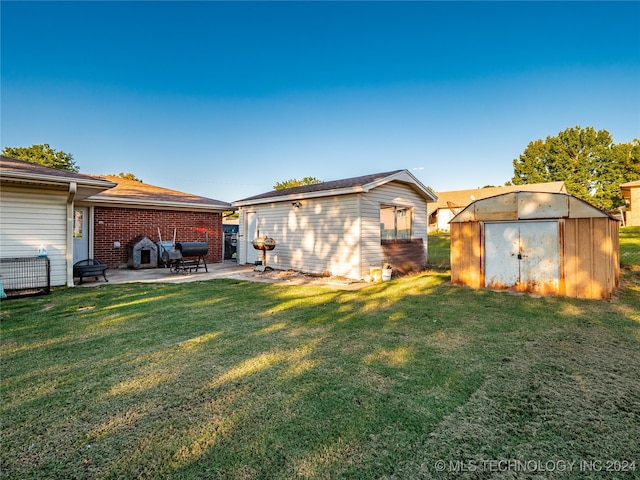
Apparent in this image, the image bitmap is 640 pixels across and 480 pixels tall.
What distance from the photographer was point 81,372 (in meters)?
3.04

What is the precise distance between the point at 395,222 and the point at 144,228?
958cm

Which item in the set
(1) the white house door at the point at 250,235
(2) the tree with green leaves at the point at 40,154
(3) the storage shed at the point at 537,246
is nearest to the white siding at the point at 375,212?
A: (3) the storage shed at the point at 537,246

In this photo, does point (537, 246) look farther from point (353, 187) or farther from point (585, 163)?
point (585, 163)

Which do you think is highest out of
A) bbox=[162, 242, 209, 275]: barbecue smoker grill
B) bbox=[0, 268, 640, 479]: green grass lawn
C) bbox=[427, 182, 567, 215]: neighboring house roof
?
bbox=[427, 182, 567, 215]: neighboring house roof

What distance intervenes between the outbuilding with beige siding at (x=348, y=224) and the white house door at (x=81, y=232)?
19.0 ft

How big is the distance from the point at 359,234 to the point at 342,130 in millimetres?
12519

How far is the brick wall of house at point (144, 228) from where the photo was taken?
10.9m

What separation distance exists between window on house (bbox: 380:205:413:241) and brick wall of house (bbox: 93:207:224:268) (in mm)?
7624

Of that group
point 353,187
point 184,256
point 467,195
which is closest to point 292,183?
point 467,195

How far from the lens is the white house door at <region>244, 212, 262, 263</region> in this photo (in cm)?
1263

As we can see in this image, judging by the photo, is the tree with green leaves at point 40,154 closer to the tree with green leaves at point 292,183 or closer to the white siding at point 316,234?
the tree with green leaves at point 292,183

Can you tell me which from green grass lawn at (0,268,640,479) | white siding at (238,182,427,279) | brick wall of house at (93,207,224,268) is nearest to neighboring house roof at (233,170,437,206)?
white siding at (238,182,427,279)

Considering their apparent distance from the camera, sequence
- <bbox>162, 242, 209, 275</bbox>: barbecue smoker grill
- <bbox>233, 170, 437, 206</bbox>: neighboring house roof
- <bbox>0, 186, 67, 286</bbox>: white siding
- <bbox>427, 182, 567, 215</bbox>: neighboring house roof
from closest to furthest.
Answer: <bbox>0, 186, 67, 286</bbox>: white siding → <bbox>233, 170, 437, 206</bbox>: neighboring house roof → <bbox>162, 242, 209, 275</bbox>: barbecue smoker grill → <bbox>427, 182, 567, 215</bbox>: neighboring house roof

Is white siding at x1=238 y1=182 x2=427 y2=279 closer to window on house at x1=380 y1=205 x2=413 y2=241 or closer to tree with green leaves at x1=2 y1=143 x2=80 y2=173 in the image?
window on house at x1=380 y1=205 x2=413 y2=241
